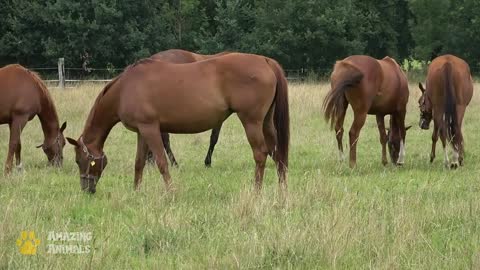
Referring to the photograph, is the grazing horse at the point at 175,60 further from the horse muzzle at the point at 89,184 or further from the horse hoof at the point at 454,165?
the horse hoof at the point at 454,165

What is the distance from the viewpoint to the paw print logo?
4293 millimetres

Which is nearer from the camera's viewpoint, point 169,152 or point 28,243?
point 28,243

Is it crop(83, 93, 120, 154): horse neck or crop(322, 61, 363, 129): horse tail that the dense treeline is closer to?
crop(322, 61, 363, 129): horse tail

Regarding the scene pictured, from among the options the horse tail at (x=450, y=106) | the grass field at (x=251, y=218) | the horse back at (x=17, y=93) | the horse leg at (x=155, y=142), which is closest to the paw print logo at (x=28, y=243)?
the grass field at (x=251, y=218)

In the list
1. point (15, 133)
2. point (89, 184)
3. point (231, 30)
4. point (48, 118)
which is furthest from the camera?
point (231, 30)

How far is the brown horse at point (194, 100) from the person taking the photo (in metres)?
6.96

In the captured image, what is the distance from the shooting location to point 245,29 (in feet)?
141

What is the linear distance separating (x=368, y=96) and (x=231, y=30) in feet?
105

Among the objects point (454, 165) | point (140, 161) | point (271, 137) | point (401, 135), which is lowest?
point (454, 165)

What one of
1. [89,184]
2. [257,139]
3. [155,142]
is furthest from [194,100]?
[89,184]

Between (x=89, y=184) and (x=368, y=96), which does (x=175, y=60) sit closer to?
(x=368, y=96)

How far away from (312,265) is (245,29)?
39699 mm

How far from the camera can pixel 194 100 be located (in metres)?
7.00

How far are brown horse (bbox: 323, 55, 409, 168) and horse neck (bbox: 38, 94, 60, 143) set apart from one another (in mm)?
4504
